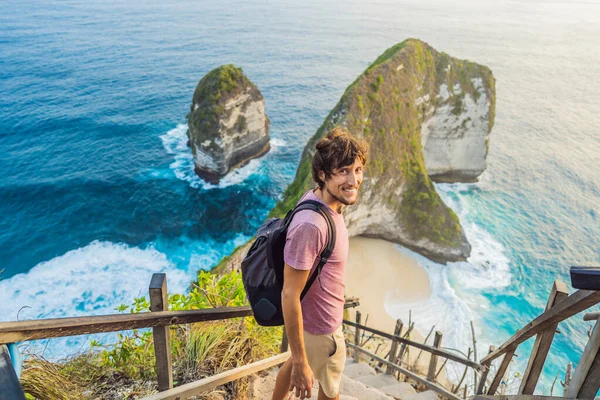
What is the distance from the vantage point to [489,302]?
22578 millimetres

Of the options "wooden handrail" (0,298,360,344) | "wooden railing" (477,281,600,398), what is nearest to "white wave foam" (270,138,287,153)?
"wooden railing" (477,281,600,398)

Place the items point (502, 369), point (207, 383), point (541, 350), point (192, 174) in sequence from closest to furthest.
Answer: point (541, 350) < point (207, 383) < point (502, 369) < point (192, 174)

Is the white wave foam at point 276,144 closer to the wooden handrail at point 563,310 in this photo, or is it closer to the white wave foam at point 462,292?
the white wave foam at point 462,292

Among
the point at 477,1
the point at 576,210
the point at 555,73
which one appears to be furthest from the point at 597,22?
the point at 576,210

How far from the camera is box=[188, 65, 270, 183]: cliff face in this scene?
28406 mm

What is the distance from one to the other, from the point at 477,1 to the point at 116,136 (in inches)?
7029

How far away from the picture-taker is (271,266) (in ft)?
8.20

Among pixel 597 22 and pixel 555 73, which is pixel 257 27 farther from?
pixel 597 22

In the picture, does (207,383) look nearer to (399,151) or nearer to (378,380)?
(378,380)

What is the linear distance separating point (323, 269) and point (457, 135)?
32.8m

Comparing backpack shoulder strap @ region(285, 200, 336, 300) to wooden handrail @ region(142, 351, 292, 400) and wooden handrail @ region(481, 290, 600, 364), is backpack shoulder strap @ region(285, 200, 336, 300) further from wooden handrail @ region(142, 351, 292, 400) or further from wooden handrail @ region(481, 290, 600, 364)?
wooden handrail @ region(481, 290, 600, 364)

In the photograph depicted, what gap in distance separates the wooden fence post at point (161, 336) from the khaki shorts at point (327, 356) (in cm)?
110

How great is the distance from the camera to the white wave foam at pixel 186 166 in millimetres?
31297

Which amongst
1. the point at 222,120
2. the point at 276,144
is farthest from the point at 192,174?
the point at 276,144
